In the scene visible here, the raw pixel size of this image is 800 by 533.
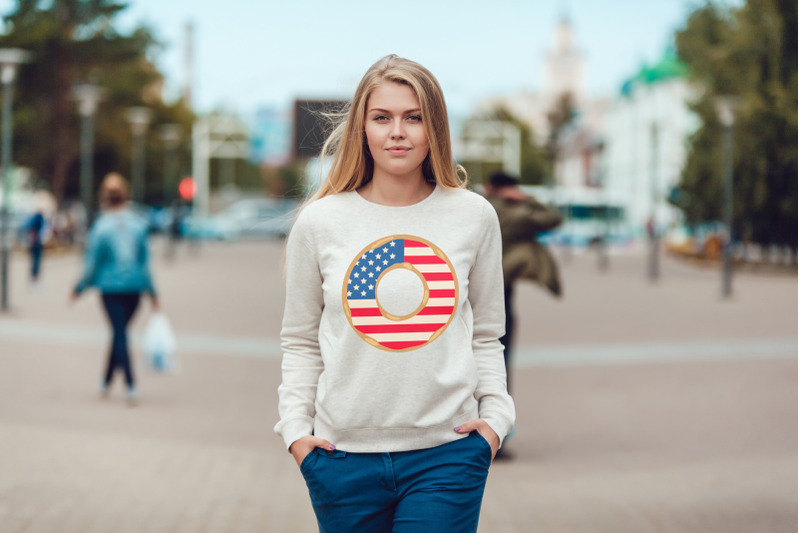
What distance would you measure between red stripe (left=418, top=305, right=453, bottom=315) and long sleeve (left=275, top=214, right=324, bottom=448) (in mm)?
265

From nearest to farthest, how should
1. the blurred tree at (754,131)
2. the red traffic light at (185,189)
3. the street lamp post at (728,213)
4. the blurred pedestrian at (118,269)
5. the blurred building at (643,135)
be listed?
the blurred pedestrian at (118,269) < the street lamp post at (728,213) < the blurred tree at (754,131) < the red traffic light at (185,189) < the blurred building at (643,135)

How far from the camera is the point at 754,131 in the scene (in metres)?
27.5

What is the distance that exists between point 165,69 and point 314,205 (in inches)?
2211

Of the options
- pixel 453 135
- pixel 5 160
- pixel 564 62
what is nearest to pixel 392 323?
pixel 453 135

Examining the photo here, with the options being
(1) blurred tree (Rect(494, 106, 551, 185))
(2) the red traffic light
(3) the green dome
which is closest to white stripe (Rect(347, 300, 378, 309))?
(2) the red traffic light

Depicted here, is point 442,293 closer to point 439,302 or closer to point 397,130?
point 439,302

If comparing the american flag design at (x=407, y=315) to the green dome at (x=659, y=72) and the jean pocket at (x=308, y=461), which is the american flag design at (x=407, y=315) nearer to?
the jean pocket at (x=308, y=461)

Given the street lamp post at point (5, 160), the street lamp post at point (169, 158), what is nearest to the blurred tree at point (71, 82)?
the street lamp post at point (169, 158)

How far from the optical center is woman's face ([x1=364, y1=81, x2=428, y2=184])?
249cm

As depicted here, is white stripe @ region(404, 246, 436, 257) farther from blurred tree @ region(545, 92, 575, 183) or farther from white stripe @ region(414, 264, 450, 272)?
blurred tree @ region(545, 92, 575, 183)

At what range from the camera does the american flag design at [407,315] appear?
2422 millimetres

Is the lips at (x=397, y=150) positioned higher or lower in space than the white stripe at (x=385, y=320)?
higher

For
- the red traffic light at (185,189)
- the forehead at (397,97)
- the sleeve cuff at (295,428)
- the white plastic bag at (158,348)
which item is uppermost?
the red traffic light at (185,189)

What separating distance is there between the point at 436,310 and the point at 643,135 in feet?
276
